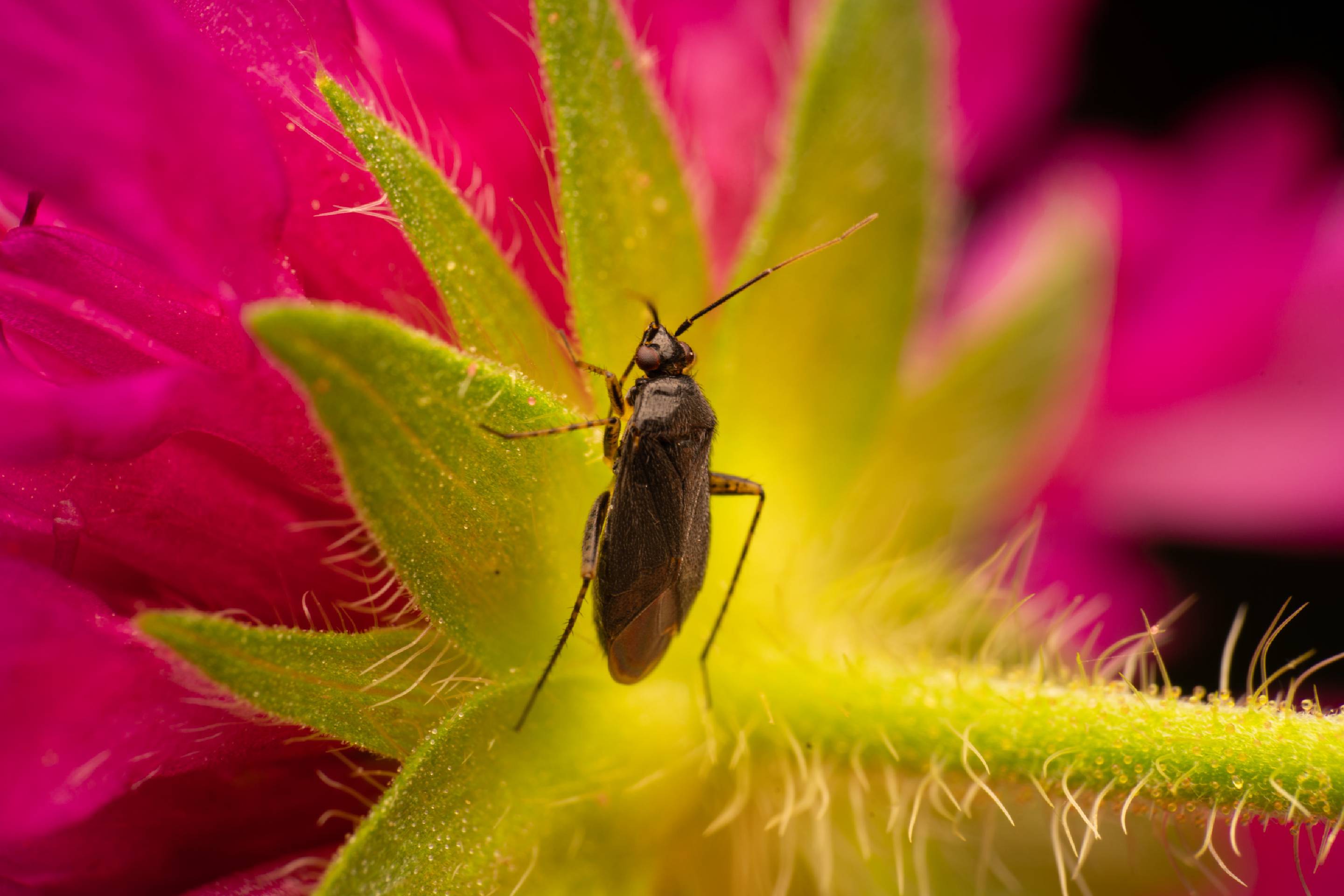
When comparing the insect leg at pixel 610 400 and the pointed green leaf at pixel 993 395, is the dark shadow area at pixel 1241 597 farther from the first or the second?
the insect leg at pixel 610 400

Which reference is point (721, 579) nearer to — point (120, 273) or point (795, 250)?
point (795, 250)

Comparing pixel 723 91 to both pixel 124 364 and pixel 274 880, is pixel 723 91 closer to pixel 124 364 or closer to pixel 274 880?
pixel 124 364

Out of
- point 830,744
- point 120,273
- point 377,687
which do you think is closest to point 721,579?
point 830,744

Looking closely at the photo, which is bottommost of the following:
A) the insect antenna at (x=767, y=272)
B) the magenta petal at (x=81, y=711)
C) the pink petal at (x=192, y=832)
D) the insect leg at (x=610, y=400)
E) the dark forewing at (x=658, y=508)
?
the pink petal at (x=192, y=832)

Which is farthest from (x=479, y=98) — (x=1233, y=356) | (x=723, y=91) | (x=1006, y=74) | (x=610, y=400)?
(x=1233, y=356)

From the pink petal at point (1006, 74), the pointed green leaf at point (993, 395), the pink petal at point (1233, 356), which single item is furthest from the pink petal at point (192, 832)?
the pink petal at point (1233, 356)

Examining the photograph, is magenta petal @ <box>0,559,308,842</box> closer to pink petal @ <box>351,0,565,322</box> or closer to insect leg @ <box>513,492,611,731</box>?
insect leg @ <box>513,492,611,731</box>
